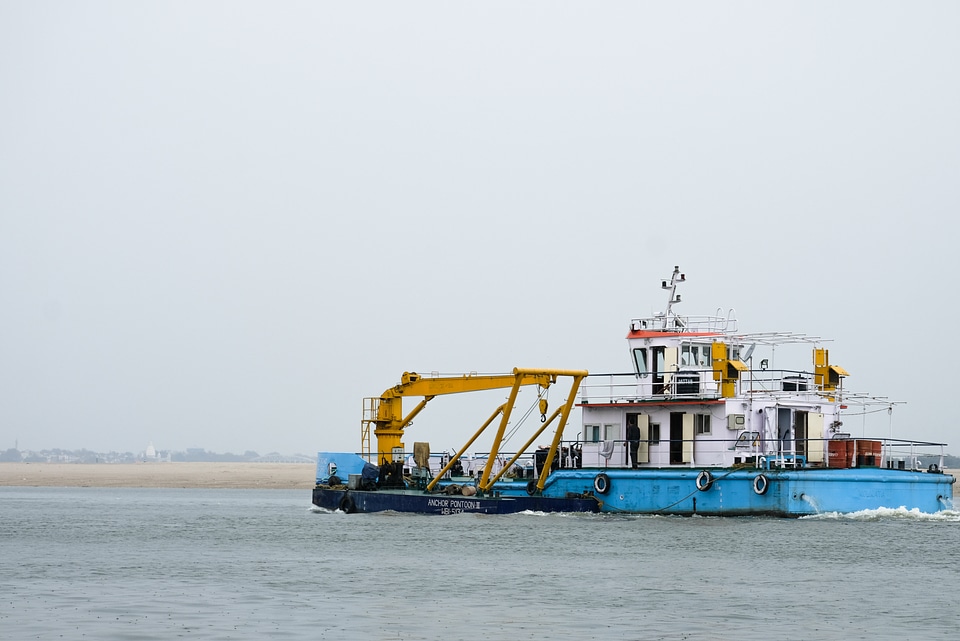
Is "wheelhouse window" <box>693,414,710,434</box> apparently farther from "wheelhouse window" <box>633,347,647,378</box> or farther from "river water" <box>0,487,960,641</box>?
"river water" <box>0,487,960,641</box>

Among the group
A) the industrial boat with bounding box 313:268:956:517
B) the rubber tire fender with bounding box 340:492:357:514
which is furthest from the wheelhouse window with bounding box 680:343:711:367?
the rubber tire fender with bounding box 340:492:357:514

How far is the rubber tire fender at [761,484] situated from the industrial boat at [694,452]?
0.02m

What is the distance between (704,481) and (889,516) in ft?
15.6

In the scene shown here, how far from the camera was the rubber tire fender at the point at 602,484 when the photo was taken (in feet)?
114

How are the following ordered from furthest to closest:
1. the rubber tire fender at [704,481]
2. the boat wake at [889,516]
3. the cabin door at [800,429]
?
1. the cabin door at [800,429]
2. the rubber tire fender at [704,481]
3. the boat wake at [889,516]

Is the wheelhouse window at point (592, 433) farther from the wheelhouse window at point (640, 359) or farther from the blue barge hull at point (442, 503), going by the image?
the blue barge hull at point (442, 503)

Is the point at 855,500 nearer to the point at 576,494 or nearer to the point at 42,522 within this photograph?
the point at 576,494

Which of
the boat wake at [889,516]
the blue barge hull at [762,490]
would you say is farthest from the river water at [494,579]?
the blue barge hull at [762,490]

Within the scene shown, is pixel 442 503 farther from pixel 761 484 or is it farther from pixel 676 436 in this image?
pixel 761 484

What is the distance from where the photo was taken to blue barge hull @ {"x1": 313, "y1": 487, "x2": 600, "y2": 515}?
34812mm

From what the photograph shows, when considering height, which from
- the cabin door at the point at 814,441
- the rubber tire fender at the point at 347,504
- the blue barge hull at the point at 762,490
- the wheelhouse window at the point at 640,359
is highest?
the wheelhouse window at the point at 640,359

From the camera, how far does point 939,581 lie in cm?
2223

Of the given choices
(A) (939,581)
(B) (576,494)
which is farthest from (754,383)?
(A) (939,581)

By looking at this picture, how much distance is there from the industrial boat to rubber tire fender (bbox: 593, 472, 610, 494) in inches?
1.1
